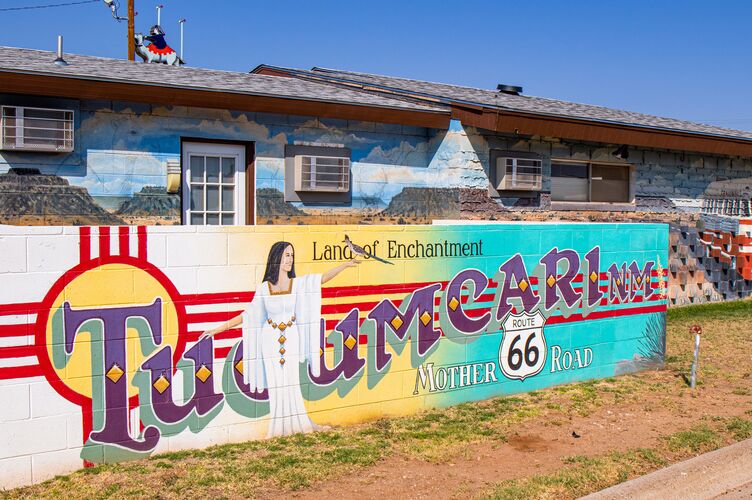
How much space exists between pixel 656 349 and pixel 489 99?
6.64 metres

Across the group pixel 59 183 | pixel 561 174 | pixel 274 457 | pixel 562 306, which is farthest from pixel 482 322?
pixel 561 174

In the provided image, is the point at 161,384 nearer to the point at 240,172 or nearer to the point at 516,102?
the point at 240,172

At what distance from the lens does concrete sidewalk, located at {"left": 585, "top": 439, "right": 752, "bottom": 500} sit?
5.50m

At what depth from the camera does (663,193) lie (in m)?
15.7

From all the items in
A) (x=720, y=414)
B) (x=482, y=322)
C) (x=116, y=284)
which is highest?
(x=116, y=284)

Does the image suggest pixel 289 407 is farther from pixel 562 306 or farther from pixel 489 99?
pixel 489 99

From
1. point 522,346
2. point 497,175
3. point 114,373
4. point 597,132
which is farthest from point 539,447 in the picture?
point 597,132

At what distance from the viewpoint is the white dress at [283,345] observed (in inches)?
252

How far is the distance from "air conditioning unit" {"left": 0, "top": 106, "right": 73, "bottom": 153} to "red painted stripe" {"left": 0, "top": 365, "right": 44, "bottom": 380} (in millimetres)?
4336

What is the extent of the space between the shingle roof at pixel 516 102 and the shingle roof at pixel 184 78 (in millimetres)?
1321

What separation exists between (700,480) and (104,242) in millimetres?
4790

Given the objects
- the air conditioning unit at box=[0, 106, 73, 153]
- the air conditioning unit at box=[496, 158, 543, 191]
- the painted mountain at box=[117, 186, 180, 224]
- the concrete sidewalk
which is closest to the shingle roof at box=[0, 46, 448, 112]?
the air conditioning unit at box=[0, 106, 73, 153]

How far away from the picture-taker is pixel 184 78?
10.5 m

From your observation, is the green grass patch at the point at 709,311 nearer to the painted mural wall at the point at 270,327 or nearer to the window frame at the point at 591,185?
the window frame at the point at 591,185
